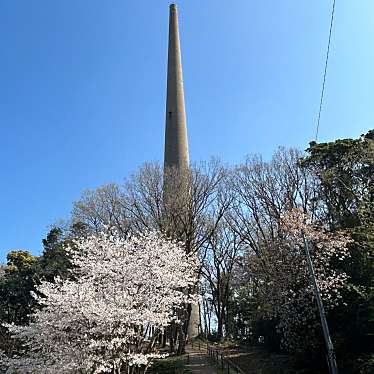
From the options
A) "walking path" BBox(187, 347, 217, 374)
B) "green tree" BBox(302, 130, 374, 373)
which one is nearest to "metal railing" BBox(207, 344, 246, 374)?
"walking path" BBox(187, 347, 217, 374)

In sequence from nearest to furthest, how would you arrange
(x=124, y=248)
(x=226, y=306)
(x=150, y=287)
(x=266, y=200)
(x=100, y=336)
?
(x=100, y=336) < (x=150, y=287) < (x=124, y=248) < (x=266, y=200) < (x=226, y=306)

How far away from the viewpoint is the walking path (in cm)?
1964

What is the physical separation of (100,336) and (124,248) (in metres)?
3.85

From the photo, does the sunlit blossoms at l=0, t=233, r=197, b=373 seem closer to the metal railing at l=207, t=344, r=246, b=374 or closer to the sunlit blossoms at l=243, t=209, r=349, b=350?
the metal railing at l=207, t=344, r=246, b=374

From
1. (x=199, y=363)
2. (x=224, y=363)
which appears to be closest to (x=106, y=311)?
(x=224, y=363)

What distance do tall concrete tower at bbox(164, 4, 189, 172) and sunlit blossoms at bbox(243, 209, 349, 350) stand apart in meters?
17.8

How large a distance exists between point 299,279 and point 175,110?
79.0 feet

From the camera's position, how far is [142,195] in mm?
25859

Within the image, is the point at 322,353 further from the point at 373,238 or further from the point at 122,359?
the point at 122,359

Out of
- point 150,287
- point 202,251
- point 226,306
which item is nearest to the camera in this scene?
point 150,287

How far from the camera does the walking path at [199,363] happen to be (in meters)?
19.6

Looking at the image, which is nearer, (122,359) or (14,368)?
(122,359)

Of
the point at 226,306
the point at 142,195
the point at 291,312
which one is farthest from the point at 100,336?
the point at 226,306

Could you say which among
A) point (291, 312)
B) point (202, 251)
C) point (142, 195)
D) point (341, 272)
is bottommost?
point (291, 312)
